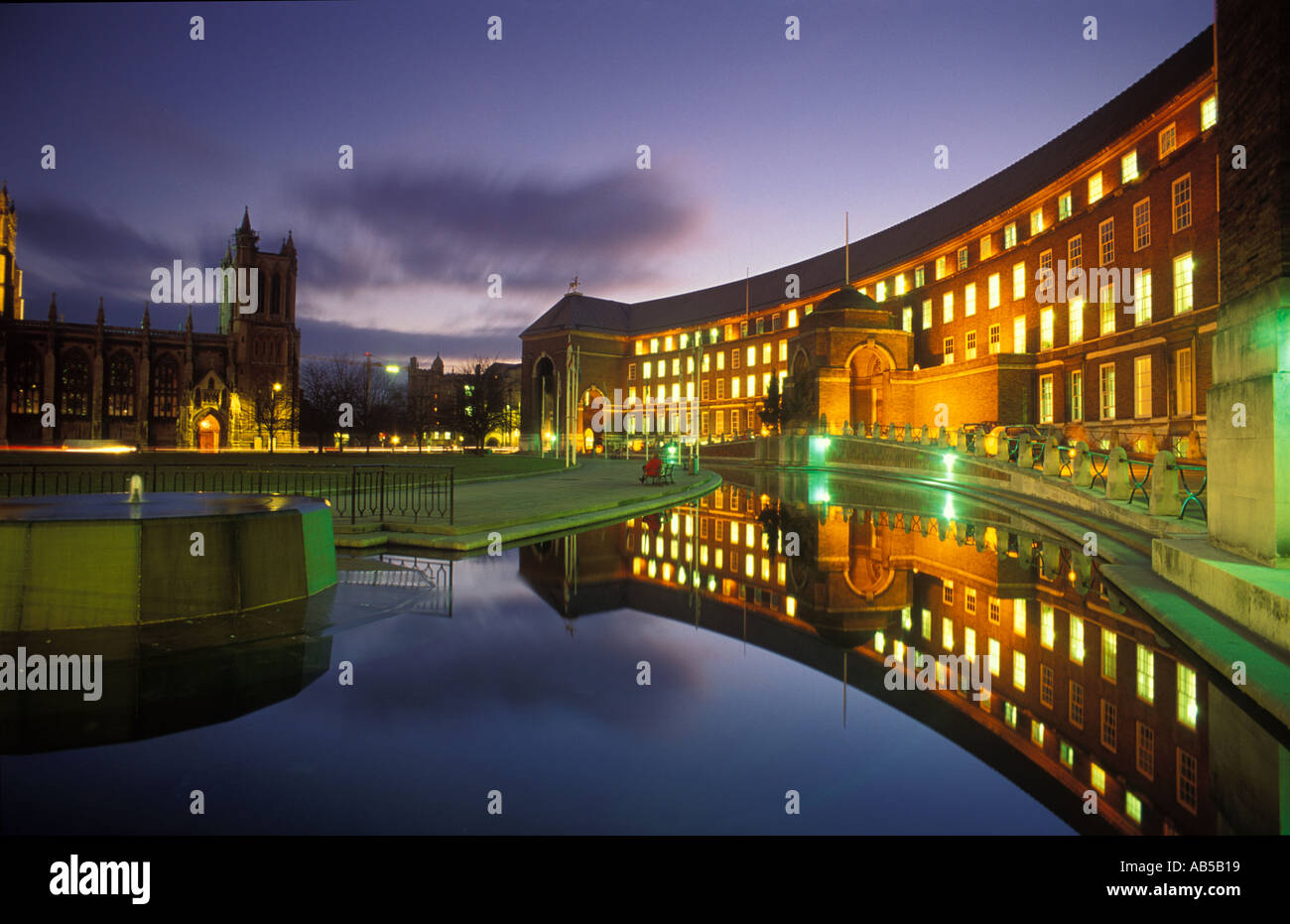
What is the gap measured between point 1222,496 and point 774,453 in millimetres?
43201

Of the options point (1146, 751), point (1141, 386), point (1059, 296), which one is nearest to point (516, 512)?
point (1146, 751)

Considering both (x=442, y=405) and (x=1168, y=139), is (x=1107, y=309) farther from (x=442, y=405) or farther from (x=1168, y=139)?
(x=442, y=405)

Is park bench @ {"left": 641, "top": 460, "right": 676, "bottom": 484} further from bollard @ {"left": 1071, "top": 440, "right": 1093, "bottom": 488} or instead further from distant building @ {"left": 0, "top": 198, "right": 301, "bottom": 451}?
distant building @ {"left": 0, "top": 198, "right": 301, "bottom": 451}

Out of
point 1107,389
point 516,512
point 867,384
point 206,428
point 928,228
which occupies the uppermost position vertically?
point 928,228

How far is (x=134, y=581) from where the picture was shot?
7.03 metres

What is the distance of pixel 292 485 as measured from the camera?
25.8m

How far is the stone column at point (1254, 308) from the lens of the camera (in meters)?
7.21

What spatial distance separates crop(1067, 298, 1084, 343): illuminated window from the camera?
1345 inches

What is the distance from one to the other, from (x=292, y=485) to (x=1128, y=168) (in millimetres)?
39386

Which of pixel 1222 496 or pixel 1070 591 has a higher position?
pixel 1222 496

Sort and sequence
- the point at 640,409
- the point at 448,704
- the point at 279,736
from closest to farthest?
1. the point at 279,736
2. the point at 448,704
3. the point at 640,409

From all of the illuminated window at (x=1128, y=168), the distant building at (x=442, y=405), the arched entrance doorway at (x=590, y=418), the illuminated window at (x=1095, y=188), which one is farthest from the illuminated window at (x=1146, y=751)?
the arched entrance doorway at (x=590, y=418)

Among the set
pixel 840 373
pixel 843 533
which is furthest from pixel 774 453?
pixel 843 533

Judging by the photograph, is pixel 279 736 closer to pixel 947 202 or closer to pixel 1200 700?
pixel 1200 700
